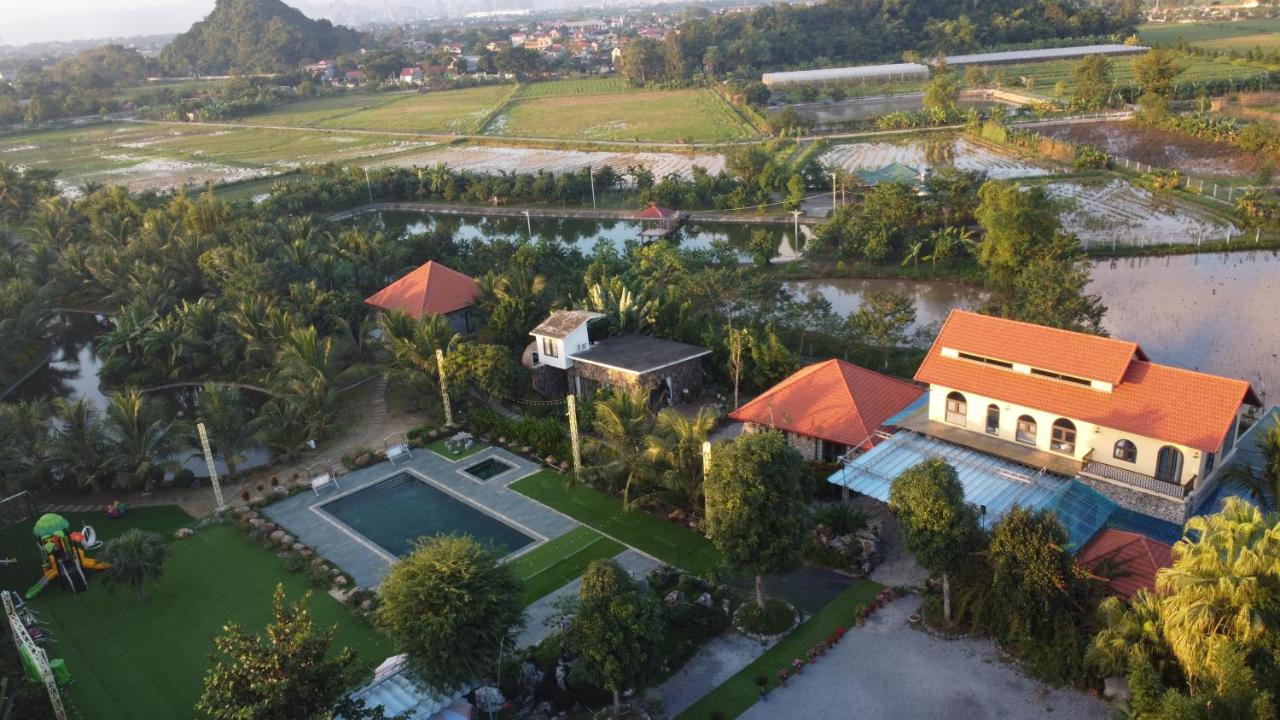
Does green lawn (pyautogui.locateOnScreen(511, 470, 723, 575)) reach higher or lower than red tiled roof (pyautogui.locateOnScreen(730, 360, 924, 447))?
lower

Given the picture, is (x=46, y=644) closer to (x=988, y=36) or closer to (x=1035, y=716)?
(x=1035, y=716)

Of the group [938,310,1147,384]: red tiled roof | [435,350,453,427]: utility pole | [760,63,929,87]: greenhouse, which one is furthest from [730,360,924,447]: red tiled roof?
[760,63,929,87]: greenhouse

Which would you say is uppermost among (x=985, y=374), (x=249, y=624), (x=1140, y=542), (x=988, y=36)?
(x=988, y=36)

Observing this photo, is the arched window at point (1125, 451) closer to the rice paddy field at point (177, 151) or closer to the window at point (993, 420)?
the window at point (993, 420)

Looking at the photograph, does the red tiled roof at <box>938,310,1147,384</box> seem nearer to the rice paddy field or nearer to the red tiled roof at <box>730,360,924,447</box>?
the red tiled roof at <box>730,360,924,447</box>

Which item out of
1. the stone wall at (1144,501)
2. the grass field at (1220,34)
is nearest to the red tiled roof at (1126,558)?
the stone wall at (1144,501)

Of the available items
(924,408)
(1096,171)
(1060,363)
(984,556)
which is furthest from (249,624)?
(1096,171)
